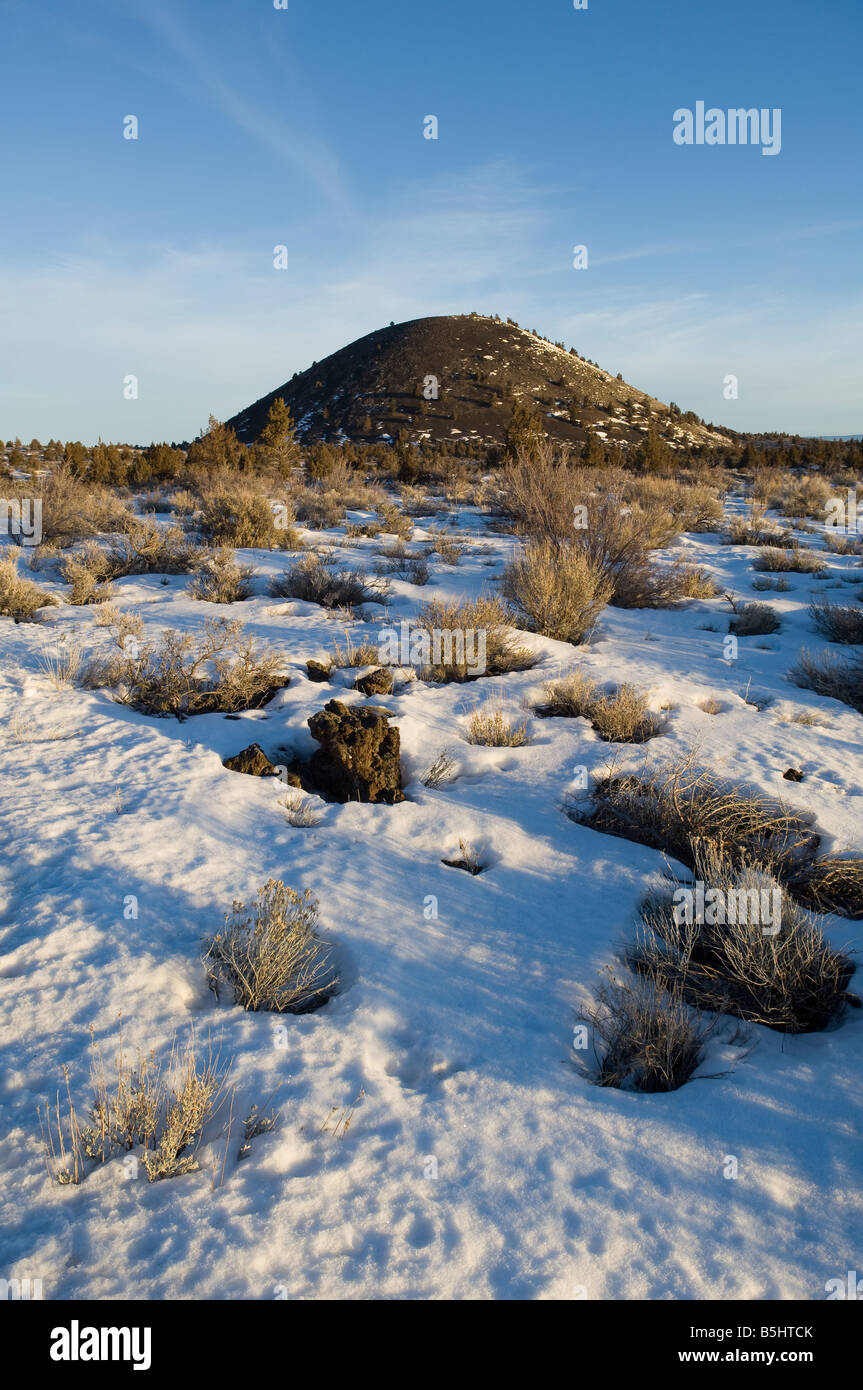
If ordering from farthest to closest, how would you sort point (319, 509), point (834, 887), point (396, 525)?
point (319, 509) → point (396, 525) → point (834, 887)

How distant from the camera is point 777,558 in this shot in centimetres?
1036

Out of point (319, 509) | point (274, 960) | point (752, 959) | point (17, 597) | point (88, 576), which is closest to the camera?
point (274, 960)

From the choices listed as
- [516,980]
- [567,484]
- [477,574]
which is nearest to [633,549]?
[567,484]

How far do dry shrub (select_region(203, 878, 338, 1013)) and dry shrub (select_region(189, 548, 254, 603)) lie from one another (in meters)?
5.55

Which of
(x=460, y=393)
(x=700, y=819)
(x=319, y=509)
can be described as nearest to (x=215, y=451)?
(x=319, y=509)

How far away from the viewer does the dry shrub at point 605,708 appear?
4938mm

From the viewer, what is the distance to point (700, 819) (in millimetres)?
3758

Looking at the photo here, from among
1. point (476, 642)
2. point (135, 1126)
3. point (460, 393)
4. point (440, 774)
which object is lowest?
point (135, 1126)

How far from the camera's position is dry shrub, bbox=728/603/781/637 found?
302 inches

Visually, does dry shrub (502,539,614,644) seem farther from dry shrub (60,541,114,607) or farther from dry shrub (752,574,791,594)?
dry shrub (60,541,114,607)

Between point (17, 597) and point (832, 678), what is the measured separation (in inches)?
295

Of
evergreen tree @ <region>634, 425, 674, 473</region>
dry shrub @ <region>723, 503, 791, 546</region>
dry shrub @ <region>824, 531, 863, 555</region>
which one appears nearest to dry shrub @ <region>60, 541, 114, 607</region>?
dry shrub @ <region>723, 503, 791, 546</region>

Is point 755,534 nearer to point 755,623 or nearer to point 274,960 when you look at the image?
point 755,623
